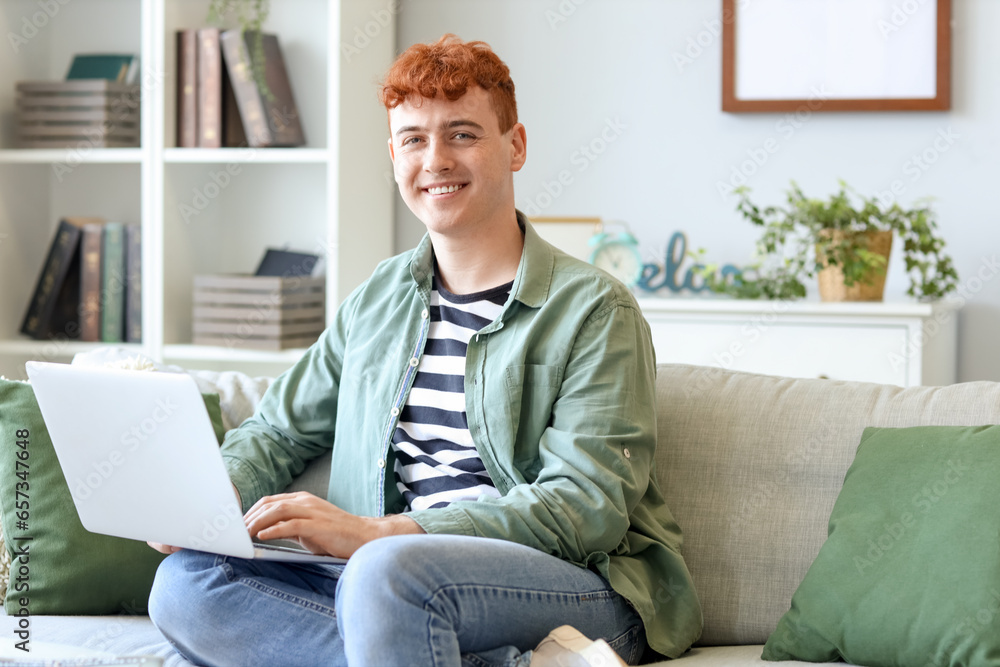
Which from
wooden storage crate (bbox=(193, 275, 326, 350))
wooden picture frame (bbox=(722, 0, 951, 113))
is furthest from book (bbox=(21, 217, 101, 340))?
wooden picture frame (bbox=(722, 0, 951, 113))

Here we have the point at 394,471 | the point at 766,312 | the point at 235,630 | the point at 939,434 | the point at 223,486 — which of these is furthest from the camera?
the point at 766,312

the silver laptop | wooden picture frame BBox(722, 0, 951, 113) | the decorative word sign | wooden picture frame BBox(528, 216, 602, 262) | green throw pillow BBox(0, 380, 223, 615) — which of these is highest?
wooden picture frame BBox(722, 0, 951, 113)

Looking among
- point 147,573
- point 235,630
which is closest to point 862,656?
point 235,630

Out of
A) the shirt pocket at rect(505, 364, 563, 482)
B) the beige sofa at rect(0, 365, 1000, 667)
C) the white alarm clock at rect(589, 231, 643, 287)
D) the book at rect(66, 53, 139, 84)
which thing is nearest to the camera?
the shirt pocket at rect(505, 364, 563, 482)

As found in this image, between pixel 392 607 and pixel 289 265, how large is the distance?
6.25 feet

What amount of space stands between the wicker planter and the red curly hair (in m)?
1.12

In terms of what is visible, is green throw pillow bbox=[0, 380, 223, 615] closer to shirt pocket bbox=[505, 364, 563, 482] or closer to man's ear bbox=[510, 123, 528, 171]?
shirt pocket bbox=[505, 364, 563, 482]

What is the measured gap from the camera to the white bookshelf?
2.78 metres

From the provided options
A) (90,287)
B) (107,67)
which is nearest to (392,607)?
(90,287)

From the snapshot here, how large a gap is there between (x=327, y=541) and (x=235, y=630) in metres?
0.21

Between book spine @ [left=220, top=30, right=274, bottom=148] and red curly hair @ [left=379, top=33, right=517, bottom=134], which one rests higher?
book spine @ [left=220, top=30, right=274, bottom=148]

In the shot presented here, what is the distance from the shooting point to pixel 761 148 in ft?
9.17

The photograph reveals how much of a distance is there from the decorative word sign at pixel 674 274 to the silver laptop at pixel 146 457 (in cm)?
165

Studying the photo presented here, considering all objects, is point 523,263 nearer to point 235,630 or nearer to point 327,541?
point 327,541
